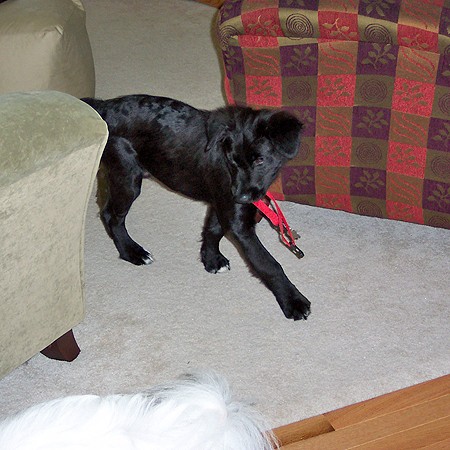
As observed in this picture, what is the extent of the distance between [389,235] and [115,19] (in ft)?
7.43

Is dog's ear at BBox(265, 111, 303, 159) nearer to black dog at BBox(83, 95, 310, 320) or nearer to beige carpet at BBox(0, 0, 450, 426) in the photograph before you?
black dog at BBox(83, 95, 310, 320)

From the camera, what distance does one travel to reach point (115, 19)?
4316 mm

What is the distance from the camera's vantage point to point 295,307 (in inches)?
93.2

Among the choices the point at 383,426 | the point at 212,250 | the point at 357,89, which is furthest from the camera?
the point at 212,250

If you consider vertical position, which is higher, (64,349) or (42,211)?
(42,211)

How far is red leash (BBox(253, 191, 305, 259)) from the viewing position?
2.32 meters

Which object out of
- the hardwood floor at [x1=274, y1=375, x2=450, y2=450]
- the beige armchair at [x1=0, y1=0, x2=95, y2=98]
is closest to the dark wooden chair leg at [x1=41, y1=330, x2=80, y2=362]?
the hardwood floor at [x1=274, y1=375, x2=450, y2=450]

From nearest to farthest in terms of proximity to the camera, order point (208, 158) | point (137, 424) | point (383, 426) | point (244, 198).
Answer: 1. point (137, 424)
2. point (383, 426)
3. point (244, 198)
4. point (208, 158)

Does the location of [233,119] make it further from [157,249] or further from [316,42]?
[157,249]

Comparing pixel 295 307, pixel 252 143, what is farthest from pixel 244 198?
pixel 295 307

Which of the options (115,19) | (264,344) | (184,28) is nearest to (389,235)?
(264,344)

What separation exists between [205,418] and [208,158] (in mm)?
1035

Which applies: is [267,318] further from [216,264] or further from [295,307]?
[216,264]

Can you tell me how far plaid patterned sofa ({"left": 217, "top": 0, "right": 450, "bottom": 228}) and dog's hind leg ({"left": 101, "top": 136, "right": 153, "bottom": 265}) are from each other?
43 centimetres
